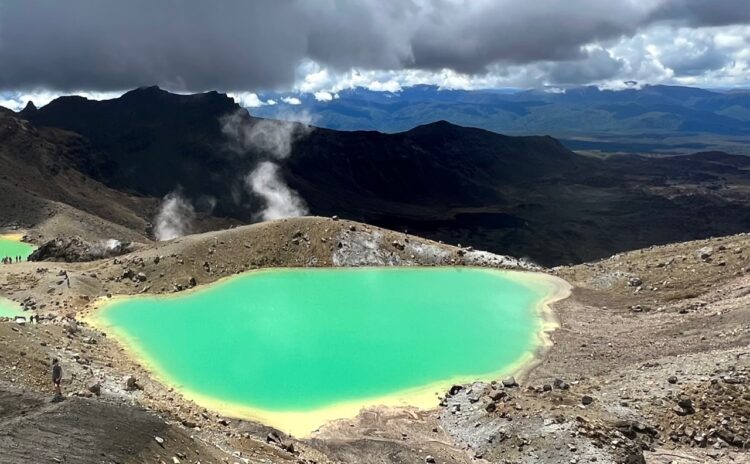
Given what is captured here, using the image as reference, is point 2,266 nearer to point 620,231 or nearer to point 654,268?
point 654,268

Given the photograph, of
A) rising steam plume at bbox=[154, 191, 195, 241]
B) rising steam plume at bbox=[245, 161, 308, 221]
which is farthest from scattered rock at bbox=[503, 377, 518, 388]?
rising steam plume at bbox=[245, 161, 308, 221]

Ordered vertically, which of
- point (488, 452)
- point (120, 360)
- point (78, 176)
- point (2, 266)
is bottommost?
point (488, 452)

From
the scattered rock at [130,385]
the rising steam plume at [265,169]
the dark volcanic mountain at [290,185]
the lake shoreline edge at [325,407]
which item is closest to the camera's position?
the scattered rock at [130,385]

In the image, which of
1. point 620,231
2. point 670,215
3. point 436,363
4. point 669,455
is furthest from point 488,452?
point 670,215

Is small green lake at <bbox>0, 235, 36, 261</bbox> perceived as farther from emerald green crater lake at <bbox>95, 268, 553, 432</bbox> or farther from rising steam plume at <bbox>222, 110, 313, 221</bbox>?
rising steam plume at <bbox>222, 110, 313, 221</bbox>

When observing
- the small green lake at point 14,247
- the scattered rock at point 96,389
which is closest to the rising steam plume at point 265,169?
the small green lake at point 14,247

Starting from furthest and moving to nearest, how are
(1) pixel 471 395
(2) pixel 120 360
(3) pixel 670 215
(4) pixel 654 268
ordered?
(3) pixel 670 215 → (4) pixel 654 268 → (2) pixel 120 360 → (1) pixel 471 395

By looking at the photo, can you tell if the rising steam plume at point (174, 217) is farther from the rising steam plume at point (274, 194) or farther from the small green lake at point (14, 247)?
the small green lake at point (14, 247)
